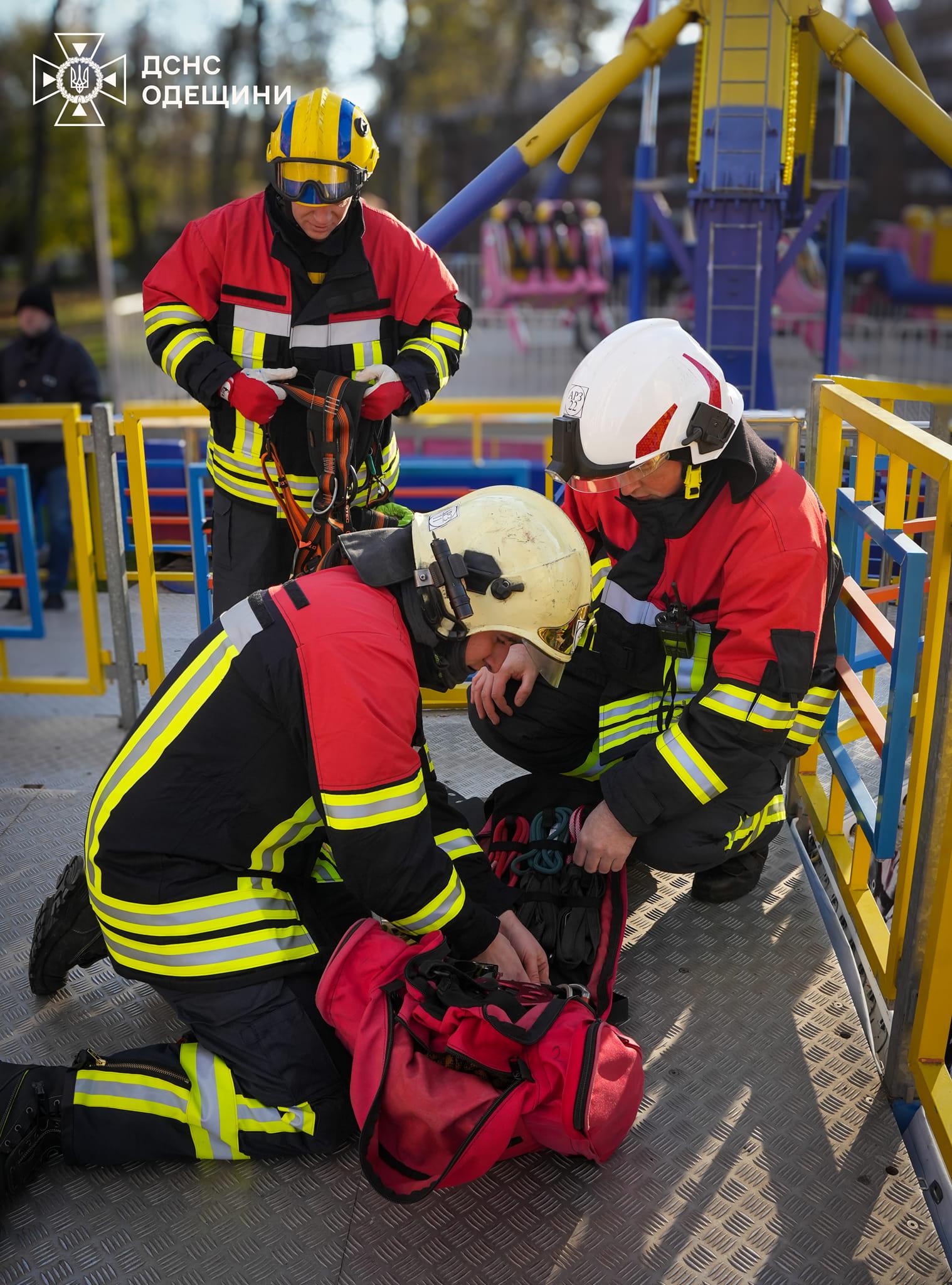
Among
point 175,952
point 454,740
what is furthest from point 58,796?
point 175,952

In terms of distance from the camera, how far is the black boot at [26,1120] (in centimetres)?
213

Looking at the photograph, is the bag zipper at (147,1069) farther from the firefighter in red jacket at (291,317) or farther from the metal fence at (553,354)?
the metal fence at (553,354)

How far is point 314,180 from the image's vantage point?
338 centimetres

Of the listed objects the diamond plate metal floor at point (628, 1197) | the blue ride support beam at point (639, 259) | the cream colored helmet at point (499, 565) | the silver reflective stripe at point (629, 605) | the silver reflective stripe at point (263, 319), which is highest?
the blue ride support beam at point (639, 259)

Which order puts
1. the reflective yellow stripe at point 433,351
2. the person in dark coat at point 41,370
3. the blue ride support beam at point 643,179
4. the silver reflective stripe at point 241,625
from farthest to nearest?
1. the blue ride support beam at point 643,179
2. the person in dark coat at point 41,370
3. the reflective yellow stripe at point 433,351
4. the silver reflective stripe at point 241,625

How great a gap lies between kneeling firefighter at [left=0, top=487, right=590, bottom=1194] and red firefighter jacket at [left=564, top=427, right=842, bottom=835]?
1.57 feet

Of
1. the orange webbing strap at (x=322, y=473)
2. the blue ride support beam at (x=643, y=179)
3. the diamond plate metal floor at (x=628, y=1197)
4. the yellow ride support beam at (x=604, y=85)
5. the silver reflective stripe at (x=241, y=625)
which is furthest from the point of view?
the blue ride support beam at (x=643, y=179)

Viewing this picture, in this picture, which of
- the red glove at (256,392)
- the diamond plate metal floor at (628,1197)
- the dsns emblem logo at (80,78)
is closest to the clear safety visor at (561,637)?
the diamond plate metal floor at (628,1197)

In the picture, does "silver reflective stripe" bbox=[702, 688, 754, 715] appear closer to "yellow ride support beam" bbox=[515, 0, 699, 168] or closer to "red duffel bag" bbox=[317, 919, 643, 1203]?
"red duffel bag" bbox=[317, 919, 643, 1203]

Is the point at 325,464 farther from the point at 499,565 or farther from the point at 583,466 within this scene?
the point at 499,565

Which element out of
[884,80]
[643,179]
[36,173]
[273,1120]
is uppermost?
[36,173]

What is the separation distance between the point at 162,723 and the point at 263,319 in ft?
5.66

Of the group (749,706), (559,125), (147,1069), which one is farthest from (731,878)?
(559,125)

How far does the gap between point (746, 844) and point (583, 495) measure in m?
1.02
